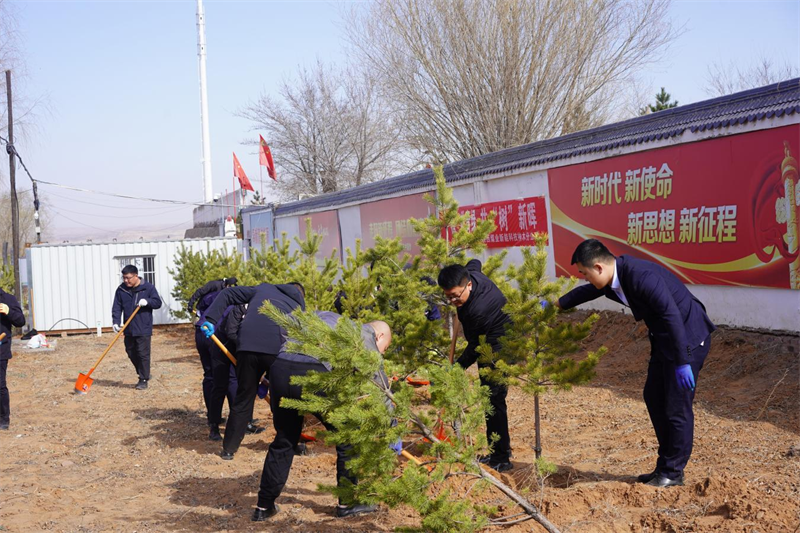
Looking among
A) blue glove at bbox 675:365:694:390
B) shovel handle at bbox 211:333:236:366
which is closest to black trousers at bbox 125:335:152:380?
shovel handle at bbox 211:333:236:366

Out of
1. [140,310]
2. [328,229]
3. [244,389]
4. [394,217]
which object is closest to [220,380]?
[244,389]

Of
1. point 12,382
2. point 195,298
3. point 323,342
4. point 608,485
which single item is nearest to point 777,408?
point 608,485

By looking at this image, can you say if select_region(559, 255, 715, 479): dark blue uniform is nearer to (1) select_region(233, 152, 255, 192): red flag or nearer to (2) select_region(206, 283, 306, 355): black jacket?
(2) select_region(206, 283, 306, 355): black jacket

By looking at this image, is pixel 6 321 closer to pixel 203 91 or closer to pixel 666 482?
pixel 666 482

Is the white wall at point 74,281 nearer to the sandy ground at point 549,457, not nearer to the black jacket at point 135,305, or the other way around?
the black jacket at point 135,305

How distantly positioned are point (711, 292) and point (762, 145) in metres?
2.00

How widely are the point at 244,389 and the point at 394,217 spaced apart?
11.7m

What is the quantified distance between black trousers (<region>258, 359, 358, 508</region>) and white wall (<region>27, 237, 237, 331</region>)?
1688 centimetres

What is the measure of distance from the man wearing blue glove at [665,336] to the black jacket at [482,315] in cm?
96

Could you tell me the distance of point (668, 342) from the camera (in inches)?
192

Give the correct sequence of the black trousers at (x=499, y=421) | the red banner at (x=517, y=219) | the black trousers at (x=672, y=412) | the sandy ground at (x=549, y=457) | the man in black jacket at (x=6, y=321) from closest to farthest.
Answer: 1. the sandy ground at (x=549, y=457)
2. the black trousers at (x=672, y=412)
3. the black trousers at (x=499, y=421)
4. the man in black jacket at (x=6, y=321)
5. the red banner at (x=517, y=219)

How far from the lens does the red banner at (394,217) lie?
54.9 feet

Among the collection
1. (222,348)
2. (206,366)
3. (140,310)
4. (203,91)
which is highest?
(203,91)

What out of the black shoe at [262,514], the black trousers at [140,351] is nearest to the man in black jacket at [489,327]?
the black shoe at [262,514]
